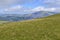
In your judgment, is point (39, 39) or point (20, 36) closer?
point (39, 39)

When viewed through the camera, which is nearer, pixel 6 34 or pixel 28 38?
pixel 28 38

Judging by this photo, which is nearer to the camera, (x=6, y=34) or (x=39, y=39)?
(x=39, y=39)

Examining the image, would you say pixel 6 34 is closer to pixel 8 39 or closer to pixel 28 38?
pixel 8 39

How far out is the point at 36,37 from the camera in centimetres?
2631

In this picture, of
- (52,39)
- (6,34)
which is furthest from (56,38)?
(6,34)

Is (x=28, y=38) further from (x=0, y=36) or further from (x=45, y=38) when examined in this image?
(x=0, y=36)

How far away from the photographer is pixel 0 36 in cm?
2716

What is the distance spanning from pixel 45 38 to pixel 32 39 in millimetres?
2362

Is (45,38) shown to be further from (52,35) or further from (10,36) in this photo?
(10,36)

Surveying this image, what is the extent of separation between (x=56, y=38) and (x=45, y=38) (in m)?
2.19

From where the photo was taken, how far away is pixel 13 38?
25719 mm

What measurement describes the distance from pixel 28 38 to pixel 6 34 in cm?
498

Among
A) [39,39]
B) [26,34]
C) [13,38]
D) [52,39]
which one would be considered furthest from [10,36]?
[52,39]

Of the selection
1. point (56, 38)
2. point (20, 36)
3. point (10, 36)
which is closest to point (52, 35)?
point (56, 38)
